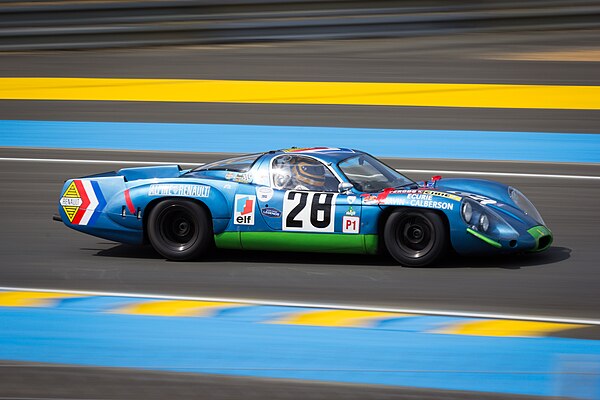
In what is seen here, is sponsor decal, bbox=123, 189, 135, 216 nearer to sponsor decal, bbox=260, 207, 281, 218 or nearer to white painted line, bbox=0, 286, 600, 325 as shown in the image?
white painted line, bbox=0, 286, 600, 325

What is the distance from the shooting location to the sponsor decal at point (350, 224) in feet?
25.4

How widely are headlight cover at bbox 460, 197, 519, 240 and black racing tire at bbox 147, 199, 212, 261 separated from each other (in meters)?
2.22

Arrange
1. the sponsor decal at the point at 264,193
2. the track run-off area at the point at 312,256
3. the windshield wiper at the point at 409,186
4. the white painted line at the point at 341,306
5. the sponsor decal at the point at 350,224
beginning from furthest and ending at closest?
the windshield wiper at the point at 409,186 < the sponsor decal at the point at 264,193 < the sponsor decal at the point at 350,224 < the white painted line at the point at 341,306 < the track run-off area at the point at 312,256

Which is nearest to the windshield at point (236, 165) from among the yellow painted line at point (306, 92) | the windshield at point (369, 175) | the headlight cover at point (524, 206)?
the windshield at point (369, 175)

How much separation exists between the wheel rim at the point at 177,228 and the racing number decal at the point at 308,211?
90 centimetres

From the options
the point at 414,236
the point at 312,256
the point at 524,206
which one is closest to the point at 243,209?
the point at 312,256

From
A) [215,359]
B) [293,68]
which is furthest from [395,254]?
[293,68]

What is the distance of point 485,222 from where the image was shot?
7.60 m

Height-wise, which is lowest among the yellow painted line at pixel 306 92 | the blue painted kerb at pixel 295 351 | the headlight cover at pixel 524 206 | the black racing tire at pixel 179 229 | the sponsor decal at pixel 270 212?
the blue painted kerb at pixel 295 351

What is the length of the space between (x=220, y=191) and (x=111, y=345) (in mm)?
2266

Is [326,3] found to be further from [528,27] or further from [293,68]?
[528,27]

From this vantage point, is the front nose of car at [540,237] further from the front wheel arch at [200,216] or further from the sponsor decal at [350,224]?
the front wheel arch at [200,216]

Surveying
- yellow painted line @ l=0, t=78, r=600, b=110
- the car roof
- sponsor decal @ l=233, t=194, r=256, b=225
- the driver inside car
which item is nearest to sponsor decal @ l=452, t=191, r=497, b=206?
the car roof

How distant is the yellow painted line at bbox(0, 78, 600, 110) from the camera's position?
13398 mm
